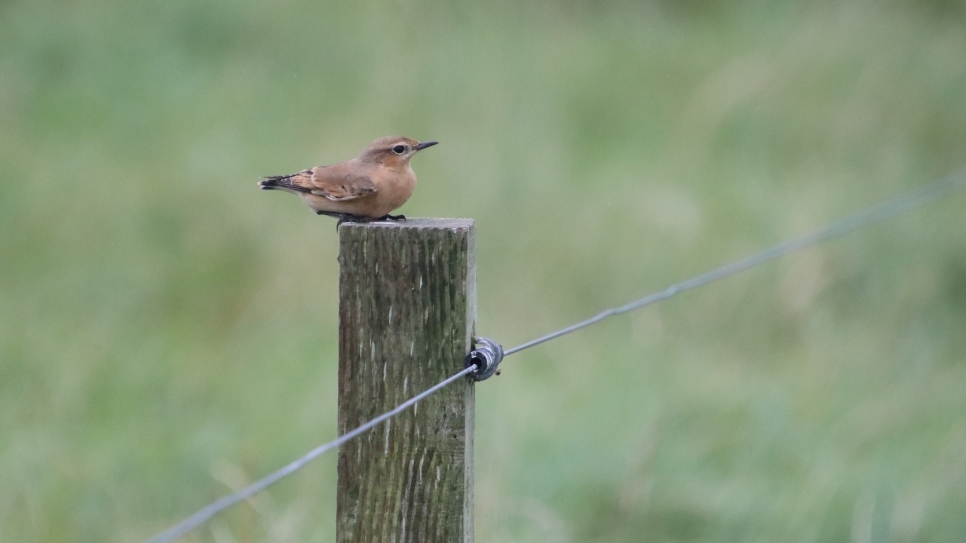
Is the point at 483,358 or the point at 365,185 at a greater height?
the point at 365,185

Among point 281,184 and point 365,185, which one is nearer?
point 365,185

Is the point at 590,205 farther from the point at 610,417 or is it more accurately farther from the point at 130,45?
the point at 130,45

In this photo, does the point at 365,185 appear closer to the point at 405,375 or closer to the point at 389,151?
the point at 389,151

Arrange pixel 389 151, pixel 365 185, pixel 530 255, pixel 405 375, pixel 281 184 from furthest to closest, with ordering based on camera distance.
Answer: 1. pixel 530 255
2. pixel 281 184
3. pixel 389 151
4. pixel 365 185
5. pixel 405 375

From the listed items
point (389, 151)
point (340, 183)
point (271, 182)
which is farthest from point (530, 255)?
point (340, 183)

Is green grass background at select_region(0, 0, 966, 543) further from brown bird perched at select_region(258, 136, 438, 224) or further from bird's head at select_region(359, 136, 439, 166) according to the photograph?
bird's head at select_region(359, 136, 439, 166)

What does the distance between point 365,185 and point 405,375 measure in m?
1.21

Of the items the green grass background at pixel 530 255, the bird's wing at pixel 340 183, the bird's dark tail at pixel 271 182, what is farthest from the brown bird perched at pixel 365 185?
the green grass background at pixel 530 255

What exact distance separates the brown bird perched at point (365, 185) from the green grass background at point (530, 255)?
1.20 metres

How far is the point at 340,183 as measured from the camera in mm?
3416

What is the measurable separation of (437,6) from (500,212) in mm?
4514

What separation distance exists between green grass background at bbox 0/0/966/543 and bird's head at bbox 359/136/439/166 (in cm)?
138

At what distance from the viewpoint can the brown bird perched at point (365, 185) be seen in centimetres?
334

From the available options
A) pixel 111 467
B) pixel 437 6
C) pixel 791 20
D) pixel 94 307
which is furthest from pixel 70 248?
pixel 791 20
